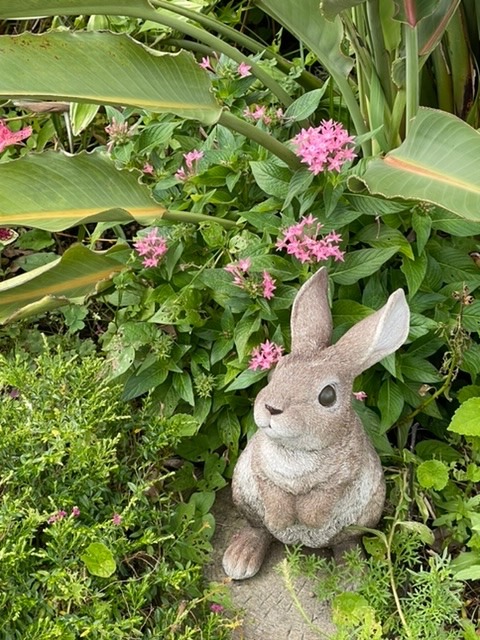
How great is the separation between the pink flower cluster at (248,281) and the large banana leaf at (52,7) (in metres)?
0.49

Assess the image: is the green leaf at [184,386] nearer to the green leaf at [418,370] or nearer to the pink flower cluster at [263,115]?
the green leaf at [418,370]

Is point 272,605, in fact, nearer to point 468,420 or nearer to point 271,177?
point 468,420

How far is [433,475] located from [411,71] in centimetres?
71

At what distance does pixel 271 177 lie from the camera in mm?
1492

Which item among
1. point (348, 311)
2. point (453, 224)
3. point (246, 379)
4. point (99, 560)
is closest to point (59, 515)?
point (99, 560)

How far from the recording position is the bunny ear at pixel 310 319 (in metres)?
1.22

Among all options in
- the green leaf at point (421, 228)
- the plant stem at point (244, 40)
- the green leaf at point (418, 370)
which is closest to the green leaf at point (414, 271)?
the green leaf at point (421, 228)

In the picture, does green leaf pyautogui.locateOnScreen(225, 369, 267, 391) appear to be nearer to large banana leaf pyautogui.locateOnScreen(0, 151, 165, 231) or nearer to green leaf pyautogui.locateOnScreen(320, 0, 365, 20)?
large banana leaf pyautogui.locateOnScreen(0, 151, 165, 231)

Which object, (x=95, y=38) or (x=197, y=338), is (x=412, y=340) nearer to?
(x=197, y=338)

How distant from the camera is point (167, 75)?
1.40 metres

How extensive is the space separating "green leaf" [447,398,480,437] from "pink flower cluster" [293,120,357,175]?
0.47 metres

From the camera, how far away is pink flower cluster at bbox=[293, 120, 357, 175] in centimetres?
136

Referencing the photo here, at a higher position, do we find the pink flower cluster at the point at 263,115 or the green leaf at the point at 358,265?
the pink flower cluster at the point at 263,115

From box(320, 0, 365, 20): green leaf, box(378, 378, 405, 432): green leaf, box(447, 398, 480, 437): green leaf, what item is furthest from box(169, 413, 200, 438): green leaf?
box(320, 0, 365, 20): green leaf
